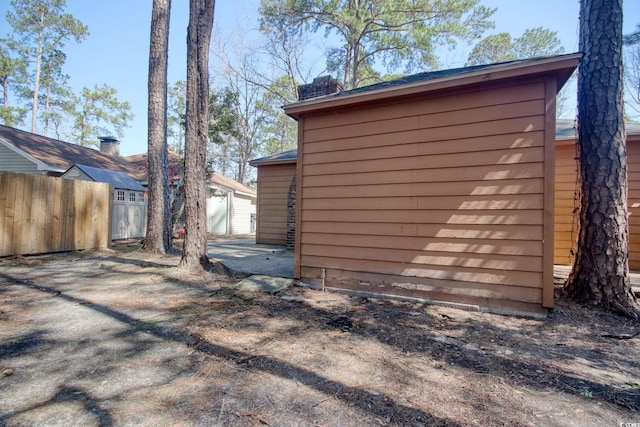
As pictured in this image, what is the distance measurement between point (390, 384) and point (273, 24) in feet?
52.7

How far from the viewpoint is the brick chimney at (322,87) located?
6523mm

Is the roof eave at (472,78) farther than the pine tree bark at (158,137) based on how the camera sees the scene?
No

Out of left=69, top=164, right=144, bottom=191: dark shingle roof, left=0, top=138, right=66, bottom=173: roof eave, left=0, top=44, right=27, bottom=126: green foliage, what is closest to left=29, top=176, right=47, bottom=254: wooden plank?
left=69, top=164, right=144, bottom=191: dark shingle roof

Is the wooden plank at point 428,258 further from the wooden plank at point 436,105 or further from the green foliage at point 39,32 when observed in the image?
the green foliage at point 39,32

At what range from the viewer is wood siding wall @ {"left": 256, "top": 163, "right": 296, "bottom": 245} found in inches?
372

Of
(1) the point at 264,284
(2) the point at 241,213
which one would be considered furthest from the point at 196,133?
(2) the point at 241,213

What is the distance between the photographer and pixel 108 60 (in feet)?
51.1

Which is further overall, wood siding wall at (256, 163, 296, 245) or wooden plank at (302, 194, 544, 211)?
wood siding wall at (256, 163, 296, 245)

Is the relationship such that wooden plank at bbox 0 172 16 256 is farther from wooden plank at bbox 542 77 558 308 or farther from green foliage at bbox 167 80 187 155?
green foliage at bbox 167 80 187 155

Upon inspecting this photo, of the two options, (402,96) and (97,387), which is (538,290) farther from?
(97,387)

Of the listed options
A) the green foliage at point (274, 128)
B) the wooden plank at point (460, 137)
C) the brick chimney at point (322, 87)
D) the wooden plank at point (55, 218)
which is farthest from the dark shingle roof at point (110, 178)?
the green foliage at point (274, 128)

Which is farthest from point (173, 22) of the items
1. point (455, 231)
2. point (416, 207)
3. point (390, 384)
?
point (390, 384)

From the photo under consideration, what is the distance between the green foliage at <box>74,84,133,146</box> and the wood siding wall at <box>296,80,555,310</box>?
2747 cm

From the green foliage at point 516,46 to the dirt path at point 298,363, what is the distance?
13.9 m
